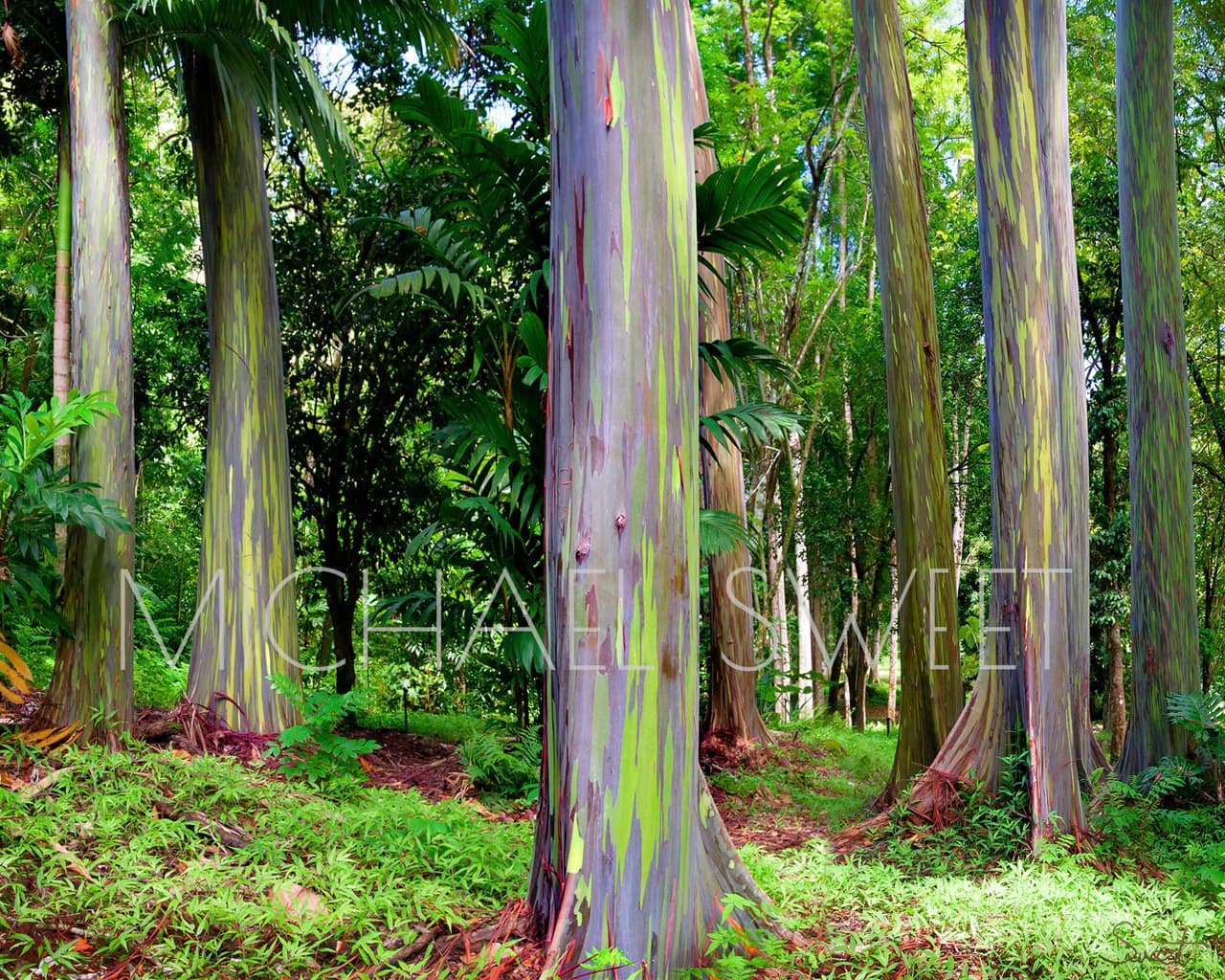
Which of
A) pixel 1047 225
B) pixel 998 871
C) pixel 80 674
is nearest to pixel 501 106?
pixel 1047 225

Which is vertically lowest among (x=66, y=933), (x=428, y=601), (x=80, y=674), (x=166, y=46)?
(x=66, y=933)

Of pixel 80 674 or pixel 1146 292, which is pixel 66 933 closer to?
pixel 80 674

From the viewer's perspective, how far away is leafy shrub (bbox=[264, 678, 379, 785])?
198 inches

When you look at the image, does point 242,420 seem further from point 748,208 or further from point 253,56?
point 748,208

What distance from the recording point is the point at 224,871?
11.5ft

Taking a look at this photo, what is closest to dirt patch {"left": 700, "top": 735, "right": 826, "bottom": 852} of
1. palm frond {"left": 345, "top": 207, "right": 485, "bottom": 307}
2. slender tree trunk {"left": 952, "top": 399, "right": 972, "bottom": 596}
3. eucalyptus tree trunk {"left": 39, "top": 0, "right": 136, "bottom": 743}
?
palm frond {"left": 345, "top": 207, "right": 485, "bottom": 307}

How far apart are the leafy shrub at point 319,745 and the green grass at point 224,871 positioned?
40 centimetres

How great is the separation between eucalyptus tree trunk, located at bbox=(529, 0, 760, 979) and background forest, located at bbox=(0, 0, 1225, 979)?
168 mm

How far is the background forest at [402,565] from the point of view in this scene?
132 inches

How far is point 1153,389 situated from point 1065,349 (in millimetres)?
1537

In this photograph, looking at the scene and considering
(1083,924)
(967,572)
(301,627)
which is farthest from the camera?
(967,572)

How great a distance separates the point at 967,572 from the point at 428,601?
551 inches

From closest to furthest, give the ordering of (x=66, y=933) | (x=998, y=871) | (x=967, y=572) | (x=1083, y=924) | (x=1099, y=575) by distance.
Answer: (x=66, y=933) → (x=1083, y=924) → (x=998, y=871) → (x=1099, y=575) → (x=967, y=572)

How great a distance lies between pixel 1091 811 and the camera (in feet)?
16.3
